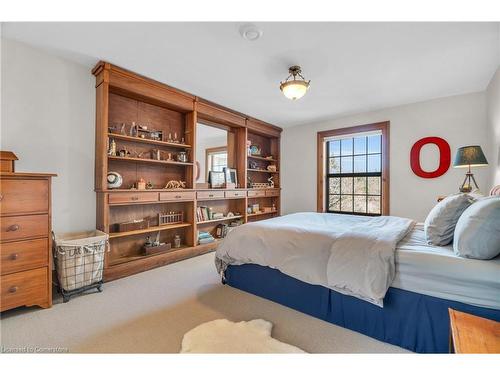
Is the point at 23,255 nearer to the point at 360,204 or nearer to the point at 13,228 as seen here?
the point at 13,228

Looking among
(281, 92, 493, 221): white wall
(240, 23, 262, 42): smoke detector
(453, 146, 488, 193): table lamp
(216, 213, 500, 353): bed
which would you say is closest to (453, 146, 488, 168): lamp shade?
(453, 146, 488, 193): table lamp

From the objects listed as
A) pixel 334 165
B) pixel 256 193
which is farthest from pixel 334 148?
pixel 256 193

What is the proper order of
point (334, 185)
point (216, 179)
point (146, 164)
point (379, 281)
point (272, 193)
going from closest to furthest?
1. point (379, 281)
2. point (146, 164)
3. point (216, 179)
4. point (334, 185)
5. point (272, 193)

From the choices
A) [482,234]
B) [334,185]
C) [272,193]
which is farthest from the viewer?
[272,193]

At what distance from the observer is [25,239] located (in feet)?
6.07

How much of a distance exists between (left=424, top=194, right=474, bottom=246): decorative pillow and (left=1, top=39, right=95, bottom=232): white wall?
3305mm

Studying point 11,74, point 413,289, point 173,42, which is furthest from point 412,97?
point 11,74

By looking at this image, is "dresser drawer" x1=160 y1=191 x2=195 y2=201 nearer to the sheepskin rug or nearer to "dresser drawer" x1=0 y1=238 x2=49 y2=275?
"dresser drawer" x1=0 y1=238 x2=49 y2=275

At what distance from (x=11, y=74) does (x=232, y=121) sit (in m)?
2.74

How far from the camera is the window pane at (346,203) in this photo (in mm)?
4496

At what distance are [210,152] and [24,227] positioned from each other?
9.18 feet

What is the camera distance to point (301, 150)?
495 centimetres

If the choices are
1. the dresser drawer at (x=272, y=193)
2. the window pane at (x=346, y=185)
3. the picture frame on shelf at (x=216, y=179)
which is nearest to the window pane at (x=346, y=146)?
the window pane at (x=346, y=185)
